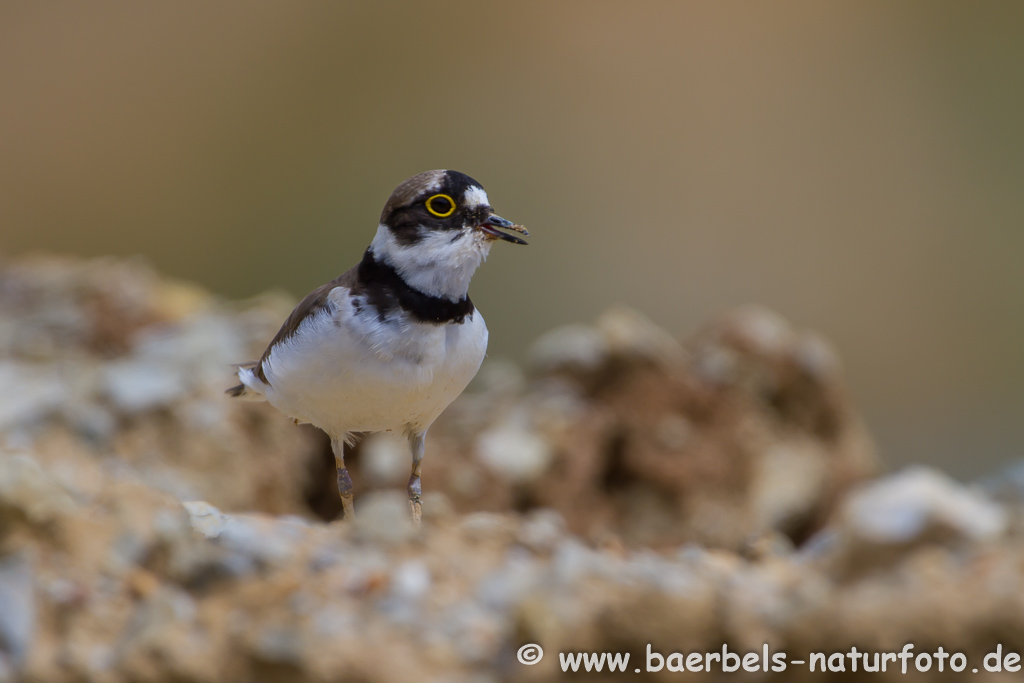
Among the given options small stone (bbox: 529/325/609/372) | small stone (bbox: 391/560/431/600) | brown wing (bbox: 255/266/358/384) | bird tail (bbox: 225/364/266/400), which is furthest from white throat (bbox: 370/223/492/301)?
small stone (bbox: 529/325/609/372)

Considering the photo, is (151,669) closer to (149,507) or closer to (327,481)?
(149,507)

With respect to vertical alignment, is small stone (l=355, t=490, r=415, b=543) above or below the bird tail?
below

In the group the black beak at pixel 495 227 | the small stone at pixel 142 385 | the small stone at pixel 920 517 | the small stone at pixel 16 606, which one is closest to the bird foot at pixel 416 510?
the black beak at pixel 495 227

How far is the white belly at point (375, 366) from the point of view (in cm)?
385

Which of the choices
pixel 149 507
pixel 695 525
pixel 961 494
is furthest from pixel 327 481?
pixel 961 494

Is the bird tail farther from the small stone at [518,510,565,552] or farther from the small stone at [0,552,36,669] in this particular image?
the small stone at [0,552,36,669]

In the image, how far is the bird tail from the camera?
4688 mm

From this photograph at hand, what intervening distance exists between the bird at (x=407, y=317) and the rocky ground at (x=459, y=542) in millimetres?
550

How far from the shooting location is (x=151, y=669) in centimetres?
235

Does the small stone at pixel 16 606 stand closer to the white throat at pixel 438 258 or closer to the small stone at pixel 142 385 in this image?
the white throat at pixel 438 258

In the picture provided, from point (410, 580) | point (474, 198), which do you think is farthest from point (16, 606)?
point (474, 198)

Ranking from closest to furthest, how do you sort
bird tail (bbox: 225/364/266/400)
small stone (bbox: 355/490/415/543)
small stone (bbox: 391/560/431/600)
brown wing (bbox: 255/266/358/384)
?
small stone (bbox: 391/560/431/600) < small stone (bbox: 355/490/415/543) < brown wing (bbox: 255/266/358/384) < bird tail (bbox: 225/364/266/400)

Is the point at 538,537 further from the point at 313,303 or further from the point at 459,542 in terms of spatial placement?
the point at 313,303

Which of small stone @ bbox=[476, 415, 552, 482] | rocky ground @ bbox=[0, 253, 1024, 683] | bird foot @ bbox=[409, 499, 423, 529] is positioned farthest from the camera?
small stone @ bbox=[476, 415, 552, 482]
